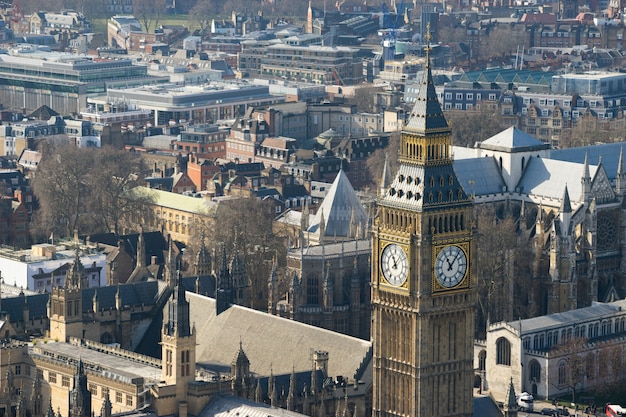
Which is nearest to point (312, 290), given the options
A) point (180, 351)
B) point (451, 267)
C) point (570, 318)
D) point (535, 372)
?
point (535, 372)

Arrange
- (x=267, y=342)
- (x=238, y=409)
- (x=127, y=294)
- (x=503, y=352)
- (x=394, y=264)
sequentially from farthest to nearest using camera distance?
(x=503, y=352) < (x=127, y=294) < (x=267, y=342) < (x=238, y=409) < (x=394, y=264)

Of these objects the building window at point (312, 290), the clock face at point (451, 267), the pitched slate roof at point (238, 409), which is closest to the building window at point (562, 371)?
the building window at point (312, 290)

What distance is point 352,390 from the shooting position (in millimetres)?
156375

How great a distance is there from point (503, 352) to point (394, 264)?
46.4m

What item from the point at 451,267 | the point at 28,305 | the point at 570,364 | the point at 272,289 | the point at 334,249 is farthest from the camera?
the point at 334,249

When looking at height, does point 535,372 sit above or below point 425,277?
below

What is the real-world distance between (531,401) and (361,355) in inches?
1081

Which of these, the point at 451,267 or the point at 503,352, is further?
the point at 503,352

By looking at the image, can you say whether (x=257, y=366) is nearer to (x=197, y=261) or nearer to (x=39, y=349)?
(x=39, y=349)

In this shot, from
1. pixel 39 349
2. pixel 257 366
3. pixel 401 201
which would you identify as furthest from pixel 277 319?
pixel 401 201

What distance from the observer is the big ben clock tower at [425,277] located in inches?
5536

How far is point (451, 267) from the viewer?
463 ft

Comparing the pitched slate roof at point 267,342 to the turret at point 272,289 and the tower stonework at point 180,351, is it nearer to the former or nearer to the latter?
the tower stonework at point 180,351

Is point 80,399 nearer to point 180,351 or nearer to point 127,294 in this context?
point 180,351
